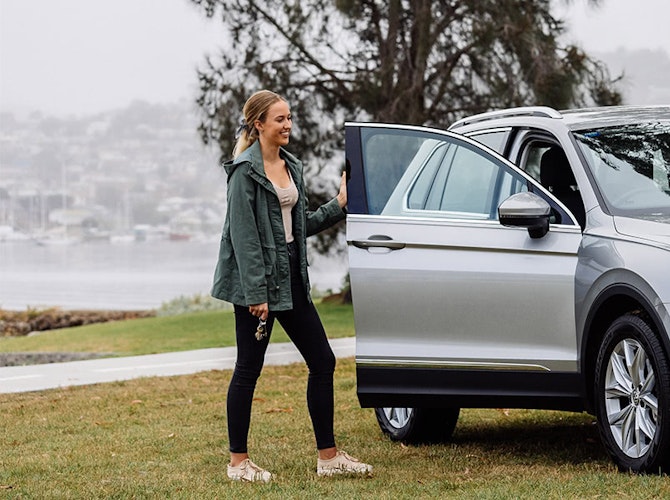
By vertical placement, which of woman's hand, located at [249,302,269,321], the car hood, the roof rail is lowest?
woman's hand, located at [249,302,269,321]

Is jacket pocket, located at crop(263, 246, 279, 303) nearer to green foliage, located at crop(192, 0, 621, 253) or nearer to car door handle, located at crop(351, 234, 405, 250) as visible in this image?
car door handle, located at crop(351, 234, 405, 250)

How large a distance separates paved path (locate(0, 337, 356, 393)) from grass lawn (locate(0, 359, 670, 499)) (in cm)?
114

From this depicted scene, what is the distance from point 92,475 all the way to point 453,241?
7.44 feet

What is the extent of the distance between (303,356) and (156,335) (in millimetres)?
13926

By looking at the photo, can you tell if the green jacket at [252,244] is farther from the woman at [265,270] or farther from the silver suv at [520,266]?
the silver suv at [520,266]

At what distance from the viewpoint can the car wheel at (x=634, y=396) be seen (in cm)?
523

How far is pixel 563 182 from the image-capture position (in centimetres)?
648

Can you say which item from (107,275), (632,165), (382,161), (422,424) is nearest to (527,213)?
(632,165)

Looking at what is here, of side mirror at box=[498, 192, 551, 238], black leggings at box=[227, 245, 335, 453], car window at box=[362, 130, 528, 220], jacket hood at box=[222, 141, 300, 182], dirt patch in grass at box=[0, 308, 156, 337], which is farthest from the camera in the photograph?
dirt patch in grass at box=[0, 308, 156, 337]

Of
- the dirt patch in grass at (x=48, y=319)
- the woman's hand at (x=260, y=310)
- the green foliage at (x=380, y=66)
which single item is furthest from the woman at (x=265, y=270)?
the dirt patch in grass at (x=48, y=319)

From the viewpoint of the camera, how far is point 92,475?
6.34 m

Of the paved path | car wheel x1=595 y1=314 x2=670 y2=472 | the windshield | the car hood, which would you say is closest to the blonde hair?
the windshield

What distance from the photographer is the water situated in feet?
102

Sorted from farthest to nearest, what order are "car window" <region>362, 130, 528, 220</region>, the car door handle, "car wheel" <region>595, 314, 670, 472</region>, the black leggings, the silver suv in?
"car window" <region>362, 130, 528, 220</region>
the car door handle
the black leggings
the silver suv
"car wheel" <region>595, 314, 670, 472</region>
